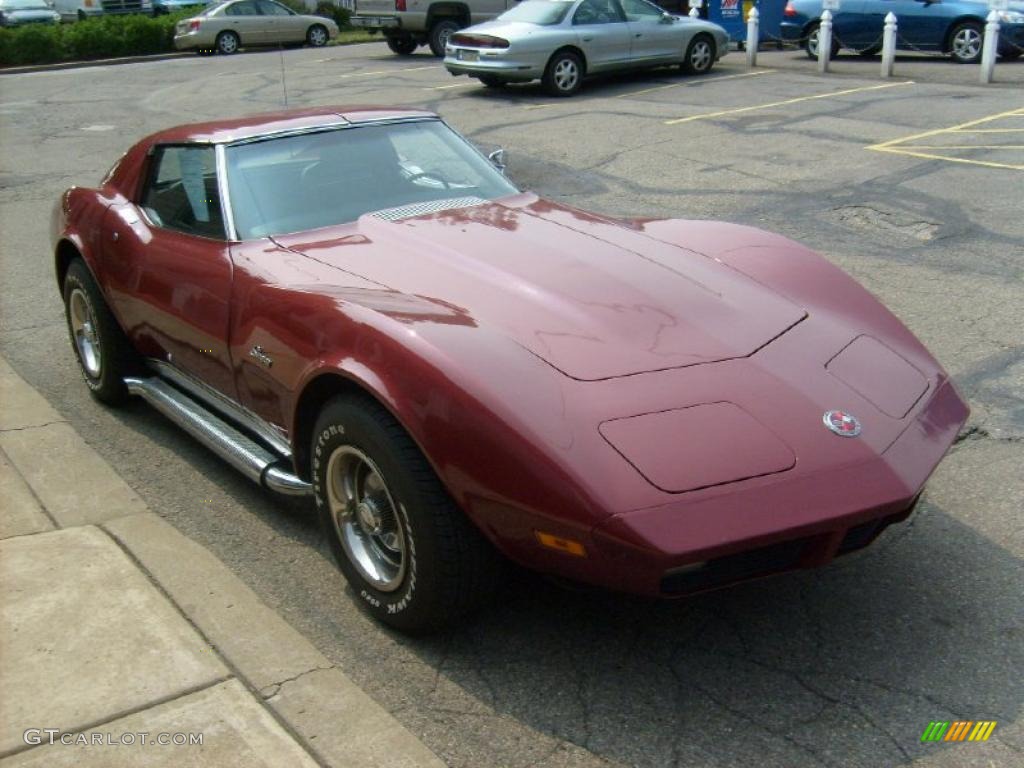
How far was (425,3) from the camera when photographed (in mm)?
22953

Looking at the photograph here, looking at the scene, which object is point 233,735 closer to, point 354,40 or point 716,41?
point 716,41

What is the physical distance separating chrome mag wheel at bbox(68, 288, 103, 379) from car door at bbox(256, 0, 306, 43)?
77.2 feet

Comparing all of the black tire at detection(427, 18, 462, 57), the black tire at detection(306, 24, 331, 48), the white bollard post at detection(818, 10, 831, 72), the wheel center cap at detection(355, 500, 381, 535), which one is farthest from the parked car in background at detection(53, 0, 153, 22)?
the wheel center cap at detection(355, 500, 381, 535)

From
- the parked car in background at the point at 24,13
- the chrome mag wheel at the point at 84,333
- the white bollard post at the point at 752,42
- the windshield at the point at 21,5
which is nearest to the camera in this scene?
the chrome mag wheel at the point at 84,333

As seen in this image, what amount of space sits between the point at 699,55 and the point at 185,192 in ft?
46.0

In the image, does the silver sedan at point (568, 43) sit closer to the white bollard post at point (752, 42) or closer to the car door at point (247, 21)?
the white bollard post at point (752, 42)

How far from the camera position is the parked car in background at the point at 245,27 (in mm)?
27516

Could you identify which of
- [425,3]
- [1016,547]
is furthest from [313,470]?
[425,3]

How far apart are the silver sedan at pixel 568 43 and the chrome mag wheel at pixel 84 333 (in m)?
10.9

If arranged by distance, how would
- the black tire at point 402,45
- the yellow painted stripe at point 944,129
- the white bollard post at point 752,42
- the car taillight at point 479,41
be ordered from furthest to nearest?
the black tire at point 402,45 < the white bollard post at point 752,42 < the car taillight at point 479,41 < the yellow painted stripe at point 944,129

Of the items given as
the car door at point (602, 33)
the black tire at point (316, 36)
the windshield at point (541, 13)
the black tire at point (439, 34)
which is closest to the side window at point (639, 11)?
the car door at point (602, 33)

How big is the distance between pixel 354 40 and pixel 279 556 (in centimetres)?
2762

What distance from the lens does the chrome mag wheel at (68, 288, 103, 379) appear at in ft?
18.6

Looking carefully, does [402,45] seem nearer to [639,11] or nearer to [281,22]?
[281,22]
